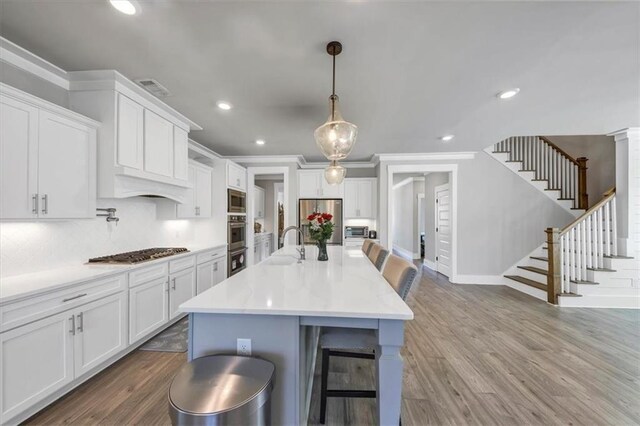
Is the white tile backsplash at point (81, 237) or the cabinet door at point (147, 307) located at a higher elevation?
the white tile backsplash at point (81, 237)

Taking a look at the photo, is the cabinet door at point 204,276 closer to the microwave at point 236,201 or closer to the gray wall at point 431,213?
the microwave at point 236,201

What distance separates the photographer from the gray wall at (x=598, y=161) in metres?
5.14

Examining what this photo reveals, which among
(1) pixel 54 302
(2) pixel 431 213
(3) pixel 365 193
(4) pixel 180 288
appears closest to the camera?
(1) pixel 54 302

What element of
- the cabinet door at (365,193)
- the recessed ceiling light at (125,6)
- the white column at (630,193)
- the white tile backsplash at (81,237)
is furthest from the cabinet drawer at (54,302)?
the white column at (630,193)

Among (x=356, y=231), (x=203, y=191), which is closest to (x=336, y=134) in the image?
(x=203, y=191)

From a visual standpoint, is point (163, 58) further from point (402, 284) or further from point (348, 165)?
point (348, 165)

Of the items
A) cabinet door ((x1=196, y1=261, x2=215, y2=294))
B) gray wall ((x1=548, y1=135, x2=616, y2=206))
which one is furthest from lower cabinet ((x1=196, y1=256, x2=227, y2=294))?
gray wall ((x1=548, y1=135, x2=616, y2=206))

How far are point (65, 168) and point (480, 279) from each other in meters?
6.12

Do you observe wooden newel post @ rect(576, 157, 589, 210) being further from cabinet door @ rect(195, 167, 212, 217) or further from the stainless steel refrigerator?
cabinet door @ rect(195, 167, 212, 217)

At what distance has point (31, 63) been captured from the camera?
1948mm

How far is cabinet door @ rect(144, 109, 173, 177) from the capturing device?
101 inches

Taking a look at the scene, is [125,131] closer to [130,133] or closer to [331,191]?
[130,133]

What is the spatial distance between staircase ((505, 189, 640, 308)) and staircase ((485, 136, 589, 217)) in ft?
2.59

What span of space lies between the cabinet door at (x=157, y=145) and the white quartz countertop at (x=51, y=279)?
1.02 metres
